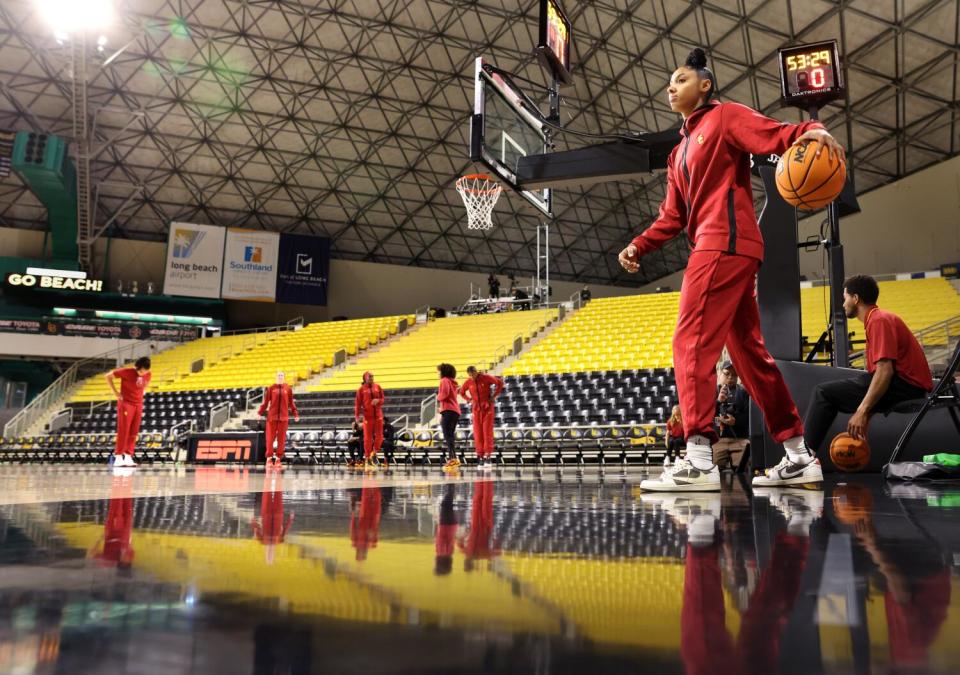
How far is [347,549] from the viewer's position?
1446 millimetres

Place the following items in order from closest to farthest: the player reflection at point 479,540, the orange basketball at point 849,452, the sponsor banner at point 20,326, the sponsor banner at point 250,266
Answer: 1. the player reflection at point 479,540
2. the orange basketball at point 849,452
3. the sponsor banner at point 20,326
4. the sponsor banner at point 250,266

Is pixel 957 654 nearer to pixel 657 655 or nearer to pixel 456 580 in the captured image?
pixel 657 655

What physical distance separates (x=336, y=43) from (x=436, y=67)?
354cm

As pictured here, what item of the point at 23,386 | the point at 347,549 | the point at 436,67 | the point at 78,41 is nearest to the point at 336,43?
the point at 436,67


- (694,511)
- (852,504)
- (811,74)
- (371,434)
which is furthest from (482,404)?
(694,511)

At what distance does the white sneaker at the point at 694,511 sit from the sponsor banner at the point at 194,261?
27961 mm

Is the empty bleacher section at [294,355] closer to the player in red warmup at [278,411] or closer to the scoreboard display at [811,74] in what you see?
the player in red warmup at [278,411]

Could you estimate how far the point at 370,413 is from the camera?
12.3 meters

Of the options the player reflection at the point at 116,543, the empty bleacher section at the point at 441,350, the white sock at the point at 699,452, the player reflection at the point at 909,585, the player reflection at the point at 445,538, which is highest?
the empty bleacher section at the point at 441,350

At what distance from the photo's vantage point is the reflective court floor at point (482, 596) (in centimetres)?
68

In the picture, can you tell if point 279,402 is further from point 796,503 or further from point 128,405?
point 796,503

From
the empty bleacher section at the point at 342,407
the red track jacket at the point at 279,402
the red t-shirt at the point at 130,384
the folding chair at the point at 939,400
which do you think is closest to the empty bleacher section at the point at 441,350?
the empty bleacher section at the point at 342,407

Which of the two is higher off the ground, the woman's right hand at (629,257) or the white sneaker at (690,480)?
the woman's right hand at (629,257)

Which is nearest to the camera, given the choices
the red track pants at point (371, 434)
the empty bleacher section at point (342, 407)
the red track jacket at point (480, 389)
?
the red track jacket at point (480, 389)
